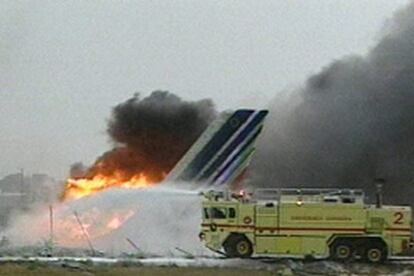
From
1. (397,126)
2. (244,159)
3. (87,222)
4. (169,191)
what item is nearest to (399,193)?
(397,126)

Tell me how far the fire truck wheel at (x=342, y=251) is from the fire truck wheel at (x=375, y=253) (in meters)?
0.62

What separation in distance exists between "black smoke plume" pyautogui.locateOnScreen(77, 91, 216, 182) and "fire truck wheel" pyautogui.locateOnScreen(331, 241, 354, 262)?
11555 mm

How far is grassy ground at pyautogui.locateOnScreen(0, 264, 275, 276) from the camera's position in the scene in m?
34.9

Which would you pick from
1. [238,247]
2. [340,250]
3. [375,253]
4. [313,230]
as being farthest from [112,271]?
[375,253]

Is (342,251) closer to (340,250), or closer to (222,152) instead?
(340,250)

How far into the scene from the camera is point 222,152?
46.7 meters

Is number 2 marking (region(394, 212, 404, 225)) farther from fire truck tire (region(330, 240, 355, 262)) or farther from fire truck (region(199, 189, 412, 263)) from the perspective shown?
fire truck tire (region(330, 240, 355, 262))

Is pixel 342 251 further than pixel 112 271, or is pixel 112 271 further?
pixel 342 251

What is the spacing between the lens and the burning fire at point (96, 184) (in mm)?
45750

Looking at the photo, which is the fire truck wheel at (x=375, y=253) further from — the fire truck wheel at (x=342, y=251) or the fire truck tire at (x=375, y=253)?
the fire truck wheel at (x=342, y=251)

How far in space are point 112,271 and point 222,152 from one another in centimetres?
1255

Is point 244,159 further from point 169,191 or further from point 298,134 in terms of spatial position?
point 298,134

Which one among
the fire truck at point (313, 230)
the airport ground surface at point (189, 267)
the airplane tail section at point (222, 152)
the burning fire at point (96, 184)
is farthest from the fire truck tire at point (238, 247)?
the burning fire at point (96, 184)

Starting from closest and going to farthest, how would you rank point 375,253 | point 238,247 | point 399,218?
point 375,253
point 399,218
point 238,247
